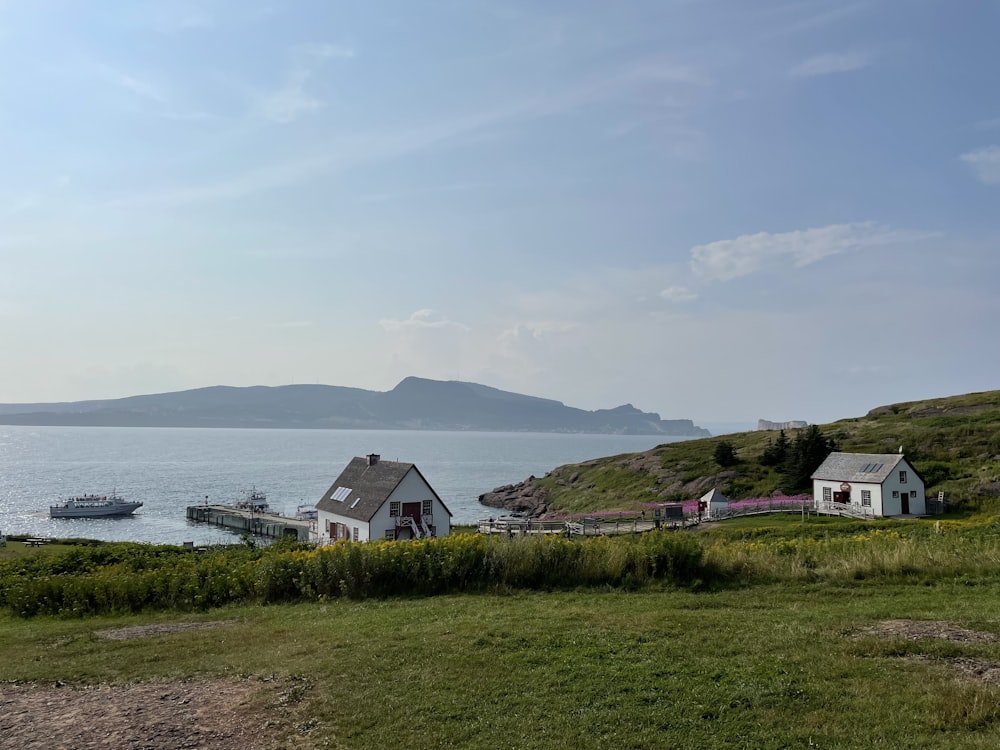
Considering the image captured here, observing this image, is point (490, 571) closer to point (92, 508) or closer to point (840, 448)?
point (840, 448)

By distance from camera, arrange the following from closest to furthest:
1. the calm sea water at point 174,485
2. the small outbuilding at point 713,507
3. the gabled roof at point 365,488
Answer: the gabled roof at point 365,488 < the small outbuilding at point 713,507 < the calm sea water at point 174,485

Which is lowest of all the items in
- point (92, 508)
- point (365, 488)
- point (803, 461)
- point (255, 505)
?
point (255, 505)

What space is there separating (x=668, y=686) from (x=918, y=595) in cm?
837

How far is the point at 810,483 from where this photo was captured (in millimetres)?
61562

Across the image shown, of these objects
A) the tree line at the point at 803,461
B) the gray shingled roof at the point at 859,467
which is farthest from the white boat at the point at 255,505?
the gray shingled roof at the point at 859,467

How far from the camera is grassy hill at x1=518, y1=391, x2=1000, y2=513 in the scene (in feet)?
189

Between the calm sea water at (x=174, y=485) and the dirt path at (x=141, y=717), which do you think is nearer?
the dirt path at (x=141, y=717)

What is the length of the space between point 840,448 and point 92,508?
89069 millimetres

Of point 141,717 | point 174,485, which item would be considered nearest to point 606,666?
point 141,717

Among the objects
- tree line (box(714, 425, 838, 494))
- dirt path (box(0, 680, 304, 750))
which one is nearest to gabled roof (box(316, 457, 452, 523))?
tree line (box(714, 425, 838, 494))

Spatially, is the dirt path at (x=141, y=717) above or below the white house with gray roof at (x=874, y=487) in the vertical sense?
above

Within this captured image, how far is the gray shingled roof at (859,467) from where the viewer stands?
165 ft

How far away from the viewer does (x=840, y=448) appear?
7169 cm

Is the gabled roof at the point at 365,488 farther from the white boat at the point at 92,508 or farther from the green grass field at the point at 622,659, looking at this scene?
the white boat at the point at 92,508
